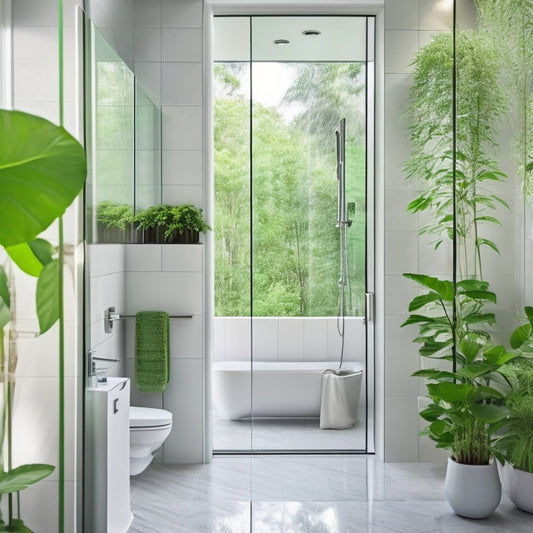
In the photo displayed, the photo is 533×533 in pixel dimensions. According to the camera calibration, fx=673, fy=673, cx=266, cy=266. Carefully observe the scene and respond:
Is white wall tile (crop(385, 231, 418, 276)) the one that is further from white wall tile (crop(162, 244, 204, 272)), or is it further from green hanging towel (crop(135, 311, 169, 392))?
green hanging towel (crop(135, 311, 169, 392))

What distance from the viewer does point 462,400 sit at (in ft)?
9.69

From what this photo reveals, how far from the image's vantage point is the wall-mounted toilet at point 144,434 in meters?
3.35

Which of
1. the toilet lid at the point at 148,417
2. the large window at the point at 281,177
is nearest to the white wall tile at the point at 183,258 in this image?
the large window at the point at 281,177

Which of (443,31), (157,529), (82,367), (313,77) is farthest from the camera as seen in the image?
(313,77)

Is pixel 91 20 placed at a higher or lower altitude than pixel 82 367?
higher

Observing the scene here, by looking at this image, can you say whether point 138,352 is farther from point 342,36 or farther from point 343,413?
point 342,36

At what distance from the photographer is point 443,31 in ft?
12.2

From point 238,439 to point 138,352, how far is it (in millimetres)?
837

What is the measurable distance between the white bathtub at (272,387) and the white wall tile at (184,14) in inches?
78.1

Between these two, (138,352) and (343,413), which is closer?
(138,352)

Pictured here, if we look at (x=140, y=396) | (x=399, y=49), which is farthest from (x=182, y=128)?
(x=140, y=396)

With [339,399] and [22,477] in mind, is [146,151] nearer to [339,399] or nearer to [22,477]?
[339,399]

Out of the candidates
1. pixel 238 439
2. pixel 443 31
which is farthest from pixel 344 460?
pixel 443 31

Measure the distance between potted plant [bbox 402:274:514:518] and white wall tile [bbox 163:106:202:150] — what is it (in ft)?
4.95
